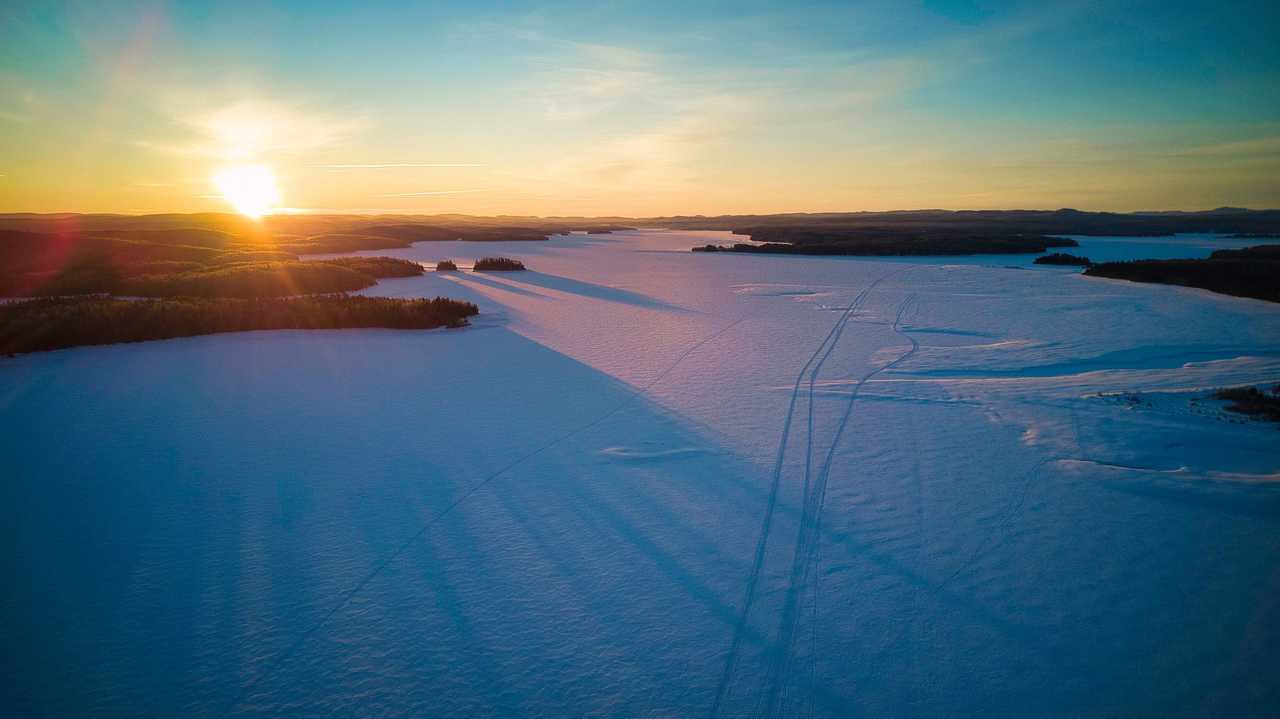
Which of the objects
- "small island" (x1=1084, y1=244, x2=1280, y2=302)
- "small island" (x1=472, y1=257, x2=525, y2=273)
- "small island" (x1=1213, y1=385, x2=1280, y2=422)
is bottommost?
"small island" (x1=1213, y1=385, x2=1280, y2=422)

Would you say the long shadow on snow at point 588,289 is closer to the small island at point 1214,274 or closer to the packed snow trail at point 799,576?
the packed snow trail at point 799,576

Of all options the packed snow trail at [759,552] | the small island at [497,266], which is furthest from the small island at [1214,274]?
the small island at [497,266]

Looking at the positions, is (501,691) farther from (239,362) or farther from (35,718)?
(239,362)

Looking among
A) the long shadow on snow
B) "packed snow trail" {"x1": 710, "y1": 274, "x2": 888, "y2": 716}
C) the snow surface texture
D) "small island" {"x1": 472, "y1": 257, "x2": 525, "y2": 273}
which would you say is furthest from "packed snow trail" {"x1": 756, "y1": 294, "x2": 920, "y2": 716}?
"small island" {"x1": 472, "y1": 257, "x2": 525, "y2": 273}

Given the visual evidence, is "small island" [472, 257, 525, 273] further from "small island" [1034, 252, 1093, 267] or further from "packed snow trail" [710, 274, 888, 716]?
"small island" [1034, 252, 1093, 267]

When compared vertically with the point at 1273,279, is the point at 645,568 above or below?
below

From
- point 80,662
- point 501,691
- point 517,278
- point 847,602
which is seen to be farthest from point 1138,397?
point 517,278

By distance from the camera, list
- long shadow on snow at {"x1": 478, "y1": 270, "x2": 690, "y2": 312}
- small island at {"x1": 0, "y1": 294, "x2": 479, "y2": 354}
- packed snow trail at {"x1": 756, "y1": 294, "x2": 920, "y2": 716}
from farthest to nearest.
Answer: long shadow on snow at {"x1": 478, "y1": 270, "x2": 690, "y2": 312}
small island at {"x1": 0, "y1": 294, "x2": 479, "y2": 354}
packed snow trail at {"x1": 756, "y1": 294, "x2": 920, "y2": 716}

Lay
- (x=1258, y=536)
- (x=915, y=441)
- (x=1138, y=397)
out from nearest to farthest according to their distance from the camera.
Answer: (x=1258, y=536)
(x=915, y=441)
(x=1138, y=397)

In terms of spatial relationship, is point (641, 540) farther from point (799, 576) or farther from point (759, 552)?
point (799, 576)
